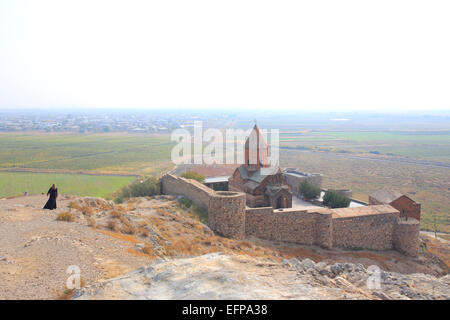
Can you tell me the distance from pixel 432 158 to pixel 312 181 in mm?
48156

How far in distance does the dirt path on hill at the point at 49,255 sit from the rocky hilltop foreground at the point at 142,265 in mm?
15

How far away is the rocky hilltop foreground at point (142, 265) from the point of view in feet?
16.1

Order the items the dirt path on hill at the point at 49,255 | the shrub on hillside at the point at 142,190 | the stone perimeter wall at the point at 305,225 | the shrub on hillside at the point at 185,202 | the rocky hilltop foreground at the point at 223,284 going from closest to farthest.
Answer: the rocky hilltop foreground at the point at 223,284
the dirt path on hill at the point at 49,255
the stone perimeter wall at the point at 305,225
the shrub on hillside at the point at 185,202
the shrub on hillside at the point at 142,190

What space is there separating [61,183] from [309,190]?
70.5 feet

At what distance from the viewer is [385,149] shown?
242 ft

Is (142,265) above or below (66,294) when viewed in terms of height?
below

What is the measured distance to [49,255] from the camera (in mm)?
6449

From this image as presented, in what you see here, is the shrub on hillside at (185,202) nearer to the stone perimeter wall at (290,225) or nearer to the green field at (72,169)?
the stone perimeter wall at (290,225)

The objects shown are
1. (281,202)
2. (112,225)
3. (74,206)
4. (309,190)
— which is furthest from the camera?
(309,190)

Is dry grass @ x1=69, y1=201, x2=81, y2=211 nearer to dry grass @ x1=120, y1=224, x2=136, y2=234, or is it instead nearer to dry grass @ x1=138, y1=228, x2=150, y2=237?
dry grass @ x1=120, y1=224, x2=136, y2=234

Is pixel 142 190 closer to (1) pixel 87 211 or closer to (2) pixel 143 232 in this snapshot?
(1) pixel 87 211

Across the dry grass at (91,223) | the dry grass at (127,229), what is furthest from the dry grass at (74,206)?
the dry grass at (127,229)

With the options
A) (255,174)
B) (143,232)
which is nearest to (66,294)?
(143,232)

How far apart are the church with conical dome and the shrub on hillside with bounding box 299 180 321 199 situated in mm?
2876
